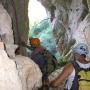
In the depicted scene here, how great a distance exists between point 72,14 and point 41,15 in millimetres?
17524

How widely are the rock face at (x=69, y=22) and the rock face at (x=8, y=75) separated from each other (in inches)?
513

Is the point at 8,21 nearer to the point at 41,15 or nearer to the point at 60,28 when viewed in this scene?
the point at 60,28

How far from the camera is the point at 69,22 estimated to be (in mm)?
22000

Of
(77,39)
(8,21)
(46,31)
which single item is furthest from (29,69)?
(46,31)

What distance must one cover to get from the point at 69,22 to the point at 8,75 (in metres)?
17.1

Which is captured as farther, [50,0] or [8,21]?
[50,0]

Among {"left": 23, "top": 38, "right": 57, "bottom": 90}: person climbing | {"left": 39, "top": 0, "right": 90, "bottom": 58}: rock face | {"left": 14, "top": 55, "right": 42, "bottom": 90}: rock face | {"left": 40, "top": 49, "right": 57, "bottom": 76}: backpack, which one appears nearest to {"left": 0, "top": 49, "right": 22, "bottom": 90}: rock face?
{"left": 14, "top": 55, "right": 42, "bottom": 90}: rock face

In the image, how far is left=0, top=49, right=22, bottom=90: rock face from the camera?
511 cm

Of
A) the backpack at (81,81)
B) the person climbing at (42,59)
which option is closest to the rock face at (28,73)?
the backpack at (81,81)

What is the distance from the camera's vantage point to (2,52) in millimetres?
5254

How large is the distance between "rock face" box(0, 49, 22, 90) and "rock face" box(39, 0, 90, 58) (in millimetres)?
13018

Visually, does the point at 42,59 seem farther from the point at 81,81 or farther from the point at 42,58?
the point at 81,81

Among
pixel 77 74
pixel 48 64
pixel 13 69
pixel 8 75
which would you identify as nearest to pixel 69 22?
pixel 48 64

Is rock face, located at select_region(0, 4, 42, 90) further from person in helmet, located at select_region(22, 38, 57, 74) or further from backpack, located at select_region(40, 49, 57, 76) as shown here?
backpack, located at select_region(40, 49, 57, 76)
